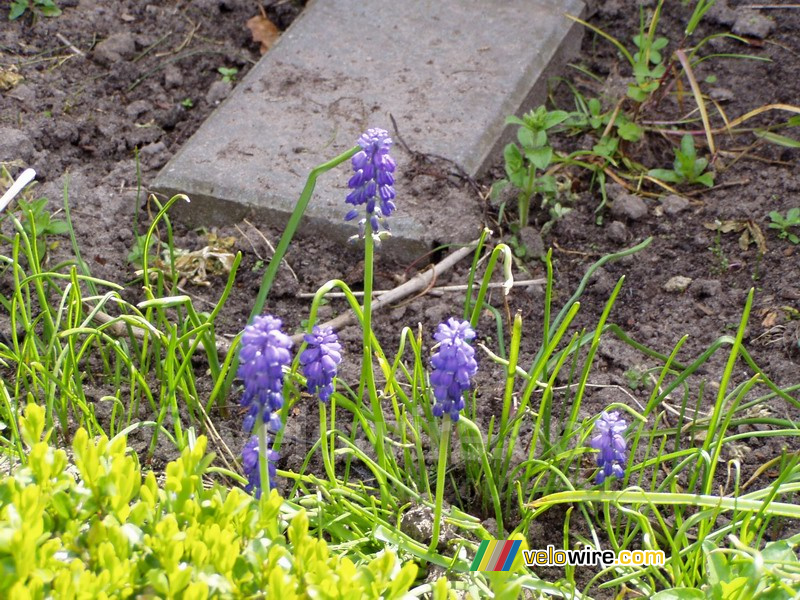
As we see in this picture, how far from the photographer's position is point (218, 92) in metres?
4.02

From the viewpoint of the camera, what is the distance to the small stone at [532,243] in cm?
335

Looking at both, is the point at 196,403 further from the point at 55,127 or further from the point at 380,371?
the point at 55,127

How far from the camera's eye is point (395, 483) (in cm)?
230

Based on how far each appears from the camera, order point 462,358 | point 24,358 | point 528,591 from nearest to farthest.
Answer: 1. point 462,358
2. point 528,591
3. point 24,358

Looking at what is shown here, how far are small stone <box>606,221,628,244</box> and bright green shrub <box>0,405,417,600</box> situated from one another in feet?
6.38

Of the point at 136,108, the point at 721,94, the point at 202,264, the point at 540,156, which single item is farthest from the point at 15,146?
the point at 721,94

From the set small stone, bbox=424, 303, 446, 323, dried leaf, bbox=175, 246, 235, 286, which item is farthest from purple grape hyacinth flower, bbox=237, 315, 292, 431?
dried leaf, bbox=175, 246, 235, 286

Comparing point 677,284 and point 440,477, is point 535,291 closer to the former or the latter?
point 677,284

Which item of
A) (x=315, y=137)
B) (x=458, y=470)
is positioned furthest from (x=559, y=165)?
(x=458, y=470)

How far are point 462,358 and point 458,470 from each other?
0.82 meters

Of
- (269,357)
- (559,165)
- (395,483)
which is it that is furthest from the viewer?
(559,165)

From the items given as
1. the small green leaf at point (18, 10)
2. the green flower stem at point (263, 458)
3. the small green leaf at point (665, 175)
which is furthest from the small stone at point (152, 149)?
the green flower stem at point (263, 458)

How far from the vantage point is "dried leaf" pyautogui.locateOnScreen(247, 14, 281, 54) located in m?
4.34

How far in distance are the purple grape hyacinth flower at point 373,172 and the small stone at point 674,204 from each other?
1767mm
